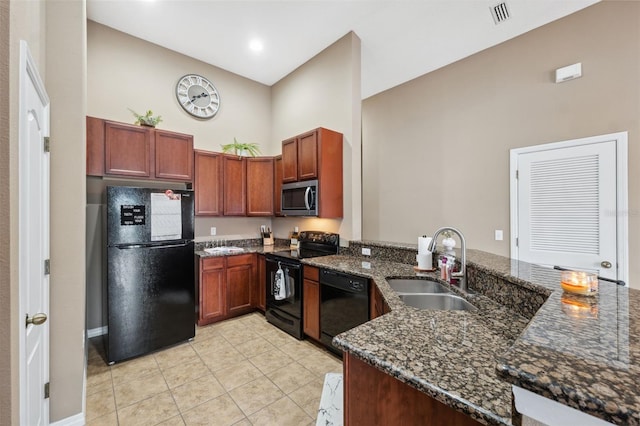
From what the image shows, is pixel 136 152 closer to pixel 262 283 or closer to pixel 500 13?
pixel 262 283

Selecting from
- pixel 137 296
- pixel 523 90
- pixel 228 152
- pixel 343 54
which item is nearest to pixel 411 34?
pixel 343 54

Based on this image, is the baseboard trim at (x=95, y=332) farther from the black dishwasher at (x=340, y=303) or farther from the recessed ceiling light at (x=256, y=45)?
the recessed ceiling light at (x=256, y=45)

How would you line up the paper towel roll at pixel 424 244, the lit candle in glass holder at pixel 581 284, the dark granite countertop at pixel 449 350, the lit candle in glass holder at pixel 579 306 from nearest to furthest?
the dark granite countertop at pixel 449 350 < the lit candle in glass holder at pixel 579 306 < the lit candle in glass holder at pixel 581 284 < the paper towel roll at pixel 424 244

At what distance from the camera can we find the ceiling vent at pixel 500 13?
8.93 ft

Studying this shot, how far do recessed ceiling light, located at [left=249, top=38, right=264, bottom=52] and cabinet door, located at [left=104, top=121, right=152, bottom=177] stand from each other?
1736 mm

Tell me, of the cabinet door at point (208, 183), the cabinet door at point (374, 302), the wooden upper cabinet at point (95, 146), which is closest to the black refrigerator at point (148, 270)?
the wooden upper cabinet at point (95, 146)

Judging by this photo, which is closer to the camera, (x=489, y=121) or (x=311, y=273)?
(x=311, y=273)

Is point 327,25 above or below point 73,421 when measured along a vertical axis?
above

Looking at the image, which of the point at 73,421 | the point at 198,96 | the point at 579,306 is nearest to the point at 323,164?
the point at 198,96

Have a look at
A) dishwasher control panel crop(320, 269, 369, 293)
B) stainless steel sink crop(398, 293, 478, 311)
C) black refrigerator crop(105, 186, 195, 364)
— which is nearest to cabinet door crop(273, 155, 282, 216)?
black refrigerator crop(105, 186, 195, 364)

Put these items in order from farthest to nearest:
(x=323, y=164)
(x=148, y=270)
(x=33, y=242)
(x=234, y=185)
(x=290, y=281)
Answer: (x=234, y=185) < (x=323, y=164) < (x=290, y=281) < (x=148, y=270) < (x=33, y=242)

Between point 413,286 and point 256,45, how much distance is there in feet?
11.7

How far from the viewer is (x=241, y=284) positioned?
368cm

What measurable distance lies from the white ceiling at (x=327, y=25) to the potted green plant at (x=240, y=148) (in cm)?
120
